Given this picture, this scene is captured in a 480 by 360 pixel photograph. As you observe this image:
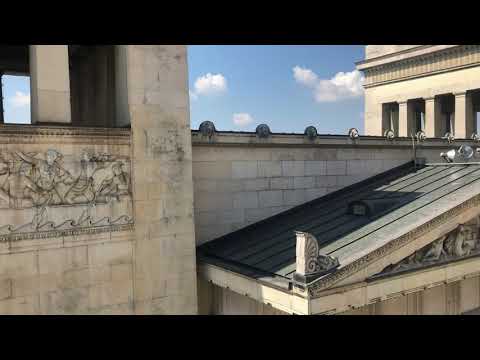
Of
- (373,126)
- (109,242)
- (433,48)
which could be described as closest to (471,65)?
(433,48)

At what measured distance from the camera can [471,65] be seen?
38469mm

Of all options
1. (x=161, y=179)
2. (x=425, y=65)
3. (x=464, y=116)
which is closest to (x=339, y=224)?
(x=161, y=179)

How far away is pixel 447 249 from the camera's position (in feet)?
50.0

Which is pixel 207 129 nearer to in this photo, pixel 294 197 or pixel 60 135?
pixel 294 197

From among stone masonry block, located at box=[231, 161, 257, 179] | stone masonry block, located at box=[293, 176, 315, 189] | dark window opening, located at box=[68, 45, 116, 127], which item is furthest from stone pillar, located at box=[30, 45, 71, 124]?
stone masonry block, located at box=[293, 176, 315, 189]

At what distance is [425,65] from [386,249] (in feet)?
114

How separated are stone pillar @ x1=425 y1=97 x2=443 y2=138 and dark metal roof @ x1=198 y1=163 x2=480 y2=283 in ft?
69.0

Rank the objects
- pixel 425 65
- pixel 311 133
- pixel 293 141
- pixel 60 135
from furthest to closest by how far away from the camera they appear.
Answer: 1. pixel 425 65
2. pixel 311 133
3. pixel 293 141
4. pixel 60 135

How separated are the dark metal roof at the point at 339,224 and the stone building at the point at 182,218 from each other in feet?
0.31

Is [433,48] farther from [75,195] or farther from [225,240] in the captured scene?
[75,195]

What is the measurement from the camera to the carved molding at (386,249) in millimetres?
12195

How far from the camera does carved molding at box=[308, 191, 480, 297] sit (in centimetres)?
1220

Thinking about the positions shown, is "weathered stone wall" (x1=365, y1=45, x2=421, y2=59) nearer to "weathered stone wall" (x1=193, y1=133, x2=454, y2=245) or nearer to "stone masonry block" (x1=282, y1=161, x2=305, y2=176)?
"weathered stone wall" (x1=193, y1=133, x2=454, y2=245)
